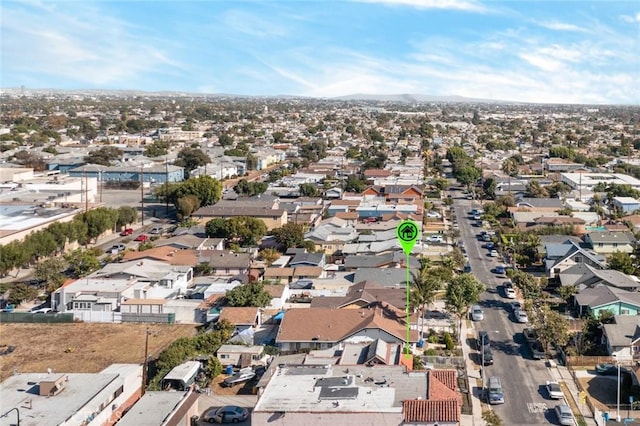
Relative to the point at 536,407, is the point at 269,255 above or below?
above

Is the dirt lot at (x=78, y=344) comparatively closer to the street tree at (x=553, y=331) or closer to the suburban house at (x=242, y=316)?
the suburban house at (x=242, y=316)

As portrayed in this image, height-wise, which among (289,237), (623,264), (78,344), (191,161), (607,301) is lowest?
(78,344)

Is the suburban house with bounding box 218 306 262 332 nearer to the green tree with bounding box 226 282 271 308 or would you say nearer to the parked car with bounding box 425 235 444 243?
the green tree with bounding box 226 282 271 308

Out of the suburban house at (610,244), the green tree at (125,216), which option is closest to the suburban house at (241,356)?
the suburban house at (610,244)

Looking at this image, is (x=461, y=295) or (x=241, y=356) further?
(x=461, y=295)

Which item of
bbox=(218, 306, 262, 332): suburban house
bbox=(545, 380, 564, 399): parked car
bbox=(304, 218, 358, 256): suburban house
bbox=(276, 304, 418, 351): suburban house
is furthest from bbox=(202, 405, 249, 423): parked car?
bbox=(304, 218, 358, 256): suburban house

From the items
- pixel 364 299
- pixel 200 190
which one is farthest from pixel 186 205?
pixel 364 299

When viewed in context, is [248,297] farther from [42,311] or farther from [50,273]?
[50,273]
